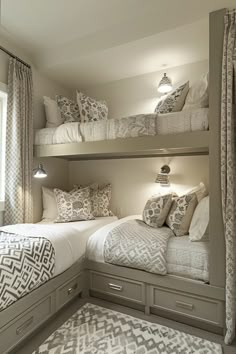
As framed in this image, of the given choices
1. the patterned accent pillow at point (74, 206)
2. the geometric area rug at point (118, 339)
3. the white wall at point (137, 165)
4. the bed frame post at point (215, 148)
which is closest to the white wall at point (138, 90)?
the white wall at point (137, 165)

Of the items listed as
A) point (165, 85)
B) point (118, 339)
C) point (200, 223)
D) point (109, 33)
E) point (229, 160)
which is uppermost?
point (109, 33)

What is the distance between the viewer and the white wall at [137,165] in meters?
2.61

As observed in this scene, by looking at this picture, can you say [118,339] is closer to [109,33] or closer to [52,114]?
[52,114]

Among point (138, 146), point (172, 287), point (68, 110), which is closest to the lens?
point (172, 287)

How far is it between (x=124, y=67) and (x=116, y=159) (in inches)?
46.3

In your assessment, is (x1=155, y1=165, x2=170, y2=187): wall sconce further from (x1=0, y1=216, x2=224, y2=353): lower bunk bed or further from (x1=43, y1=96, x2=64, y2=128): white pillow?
(x1=43, y1=96, x2=64, y2=128): white pillow

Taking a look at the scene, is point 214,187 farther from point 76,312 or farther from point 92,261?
point 76,312

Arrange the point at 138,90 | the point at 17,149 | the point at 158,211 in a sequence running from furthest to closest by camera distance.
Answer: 1. the point at 138,90
2. the point at 17,149
3. the point at 158,211

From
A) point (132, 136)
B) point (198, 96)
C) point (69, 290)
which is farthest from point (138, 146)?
point (69, 290)

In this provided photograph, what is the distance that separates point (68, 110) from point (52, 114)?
0.22 metres

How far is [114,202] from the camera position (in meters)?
3.07

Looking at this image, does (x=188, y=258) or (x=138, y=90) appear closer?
(x=188, y=258)

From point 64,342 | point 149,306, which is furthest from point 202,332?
point 64,342

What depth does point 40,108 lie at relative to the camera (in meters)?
2.84
